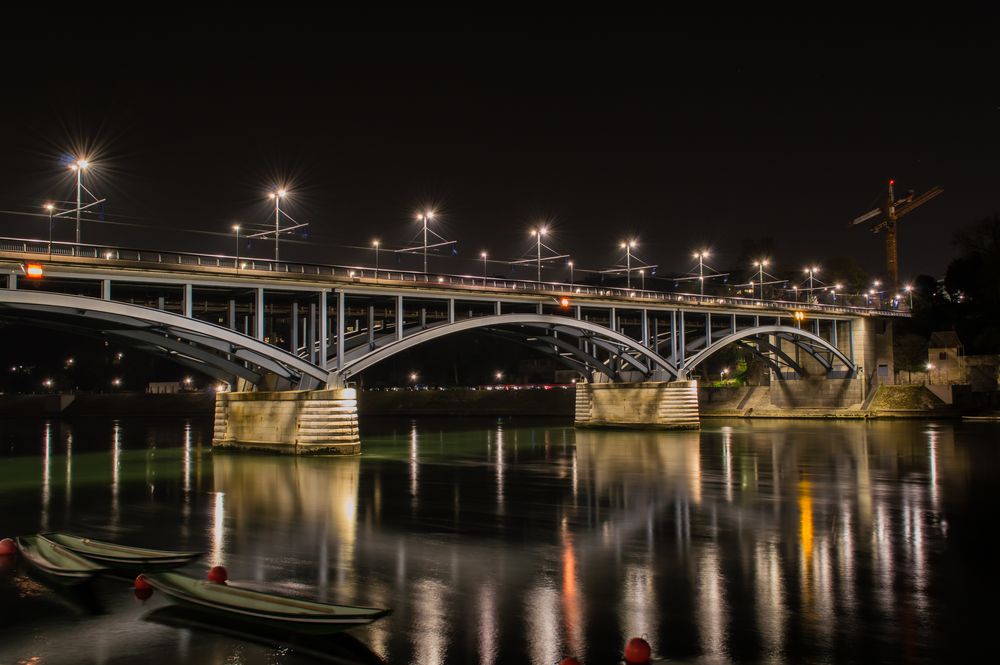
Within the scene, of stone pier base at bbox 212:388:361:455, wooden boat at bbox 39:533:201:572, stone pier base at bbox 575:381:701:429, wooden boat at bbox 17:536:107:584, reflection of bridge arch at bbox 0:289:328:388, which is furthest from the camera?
stone pier base at bbox 575:381:701:429

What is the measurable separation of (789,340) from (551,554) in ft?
230

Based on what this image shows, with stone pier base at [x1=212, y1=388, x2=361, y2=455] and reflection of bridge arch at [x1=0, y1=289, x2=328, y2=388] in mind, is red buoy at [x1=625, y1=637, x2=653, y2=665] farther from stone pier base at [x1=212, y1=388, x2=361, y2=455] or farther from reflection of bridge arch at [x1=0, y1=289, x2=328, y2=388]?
stone pier base at [x1=212, y1=388, x2=361, y2=455]

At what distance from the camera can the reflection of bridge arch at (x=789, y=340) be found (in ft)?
238

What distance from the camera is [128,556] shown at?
16672 millimetres

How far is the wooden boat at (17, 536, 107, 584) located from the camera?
15.8m

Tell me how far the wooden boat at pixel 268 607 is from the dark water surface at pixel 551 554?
328 mm

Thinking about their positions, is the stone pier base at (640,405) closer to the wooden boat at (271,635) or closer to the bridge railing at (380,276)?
the bridge railing at (380,276)

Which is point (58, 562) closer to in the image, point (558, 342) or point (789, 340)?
point (558, 342)

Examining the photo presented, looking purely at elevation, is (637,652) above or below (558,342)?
below

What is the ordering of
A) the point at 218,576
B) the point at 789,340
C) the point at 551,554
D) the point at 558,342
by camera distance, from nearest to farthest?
the point at 218,576 → the point at 551,554 → the point at 558,342 → the point at 789,340

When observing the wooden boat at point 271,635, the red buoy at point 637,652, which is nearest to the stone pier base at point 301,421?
the wooden boat at point 271,635

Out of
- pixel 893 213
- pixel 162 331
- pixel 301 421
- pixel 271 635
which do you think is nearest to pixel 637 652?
pixel 271 635

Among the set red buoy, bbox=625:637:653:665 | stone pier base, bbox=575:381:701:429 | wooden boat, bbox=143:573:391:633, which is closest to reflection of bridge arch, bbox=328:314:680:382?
stone pier base, bbox=575:381:701:429

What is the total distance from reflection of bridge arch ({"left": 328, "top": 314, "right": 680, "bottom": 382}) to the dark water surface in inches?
267
